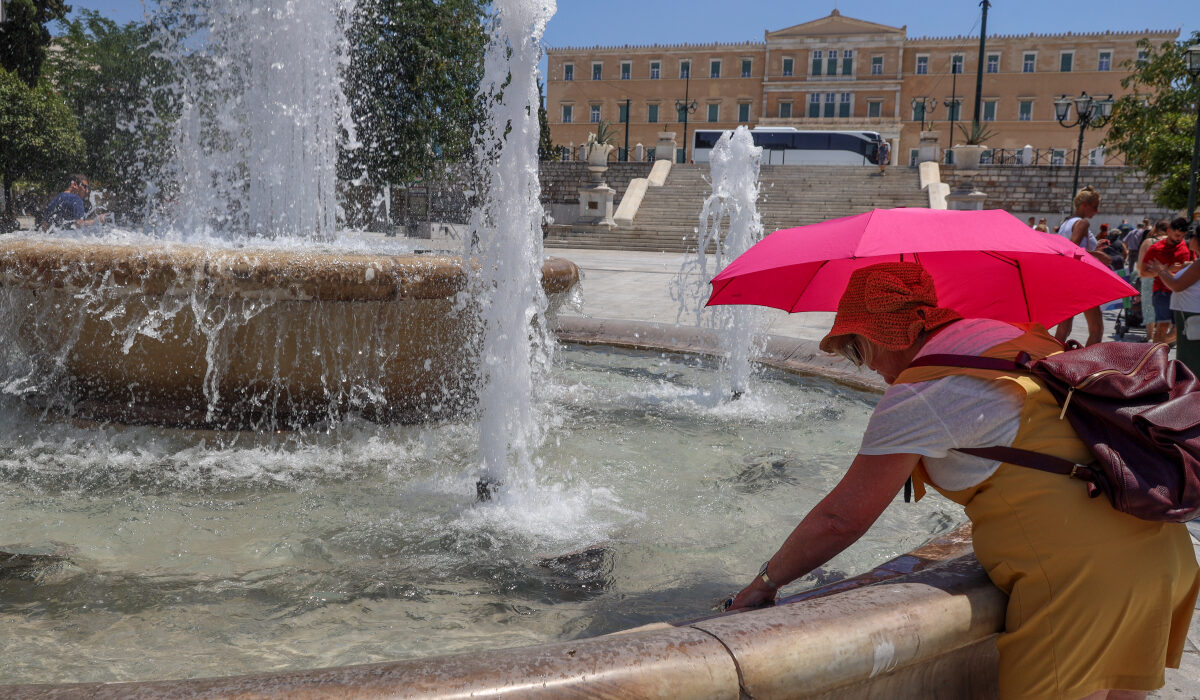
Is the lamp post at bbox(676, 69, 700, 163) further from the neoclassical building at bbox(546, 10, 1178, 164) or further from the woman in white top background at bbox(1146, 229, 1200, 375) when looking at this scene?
the woman in white top background at bbox(1146, 229, 1200, 375)

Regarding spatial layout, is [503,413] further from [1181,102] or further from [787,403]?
[1181,102]

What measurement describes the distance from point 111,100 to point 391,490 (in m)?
29.8

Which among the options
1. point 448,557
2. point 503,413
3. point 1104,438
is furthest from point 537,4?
point 1104,438

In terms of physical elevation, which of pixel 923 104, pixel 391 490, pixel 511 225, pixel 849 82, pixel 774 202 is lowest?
pixel 391 490

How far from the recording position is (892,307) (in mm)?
1823

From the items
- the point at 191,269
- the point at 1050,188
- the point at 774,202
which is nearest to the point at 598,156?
the point at 774,202

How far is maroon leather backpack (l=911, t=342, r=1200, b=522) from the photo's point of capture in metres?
1.50

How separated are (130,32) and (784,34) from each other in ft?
138

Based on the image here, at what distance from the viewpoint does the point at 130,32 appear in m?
27.2

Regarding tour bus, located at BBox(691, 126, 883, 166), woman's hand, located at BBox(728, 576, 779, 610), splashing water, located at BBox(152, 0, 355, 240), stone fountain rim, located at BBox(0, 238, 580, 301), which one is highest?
tour bus, located at BBox(691, 126, 883, 166)

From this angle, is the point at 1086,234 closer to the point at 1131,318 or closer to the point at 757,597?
the point at 1131,318

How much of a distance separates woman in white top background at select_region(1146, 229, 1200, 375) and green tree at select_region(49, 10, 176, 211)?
2505cm

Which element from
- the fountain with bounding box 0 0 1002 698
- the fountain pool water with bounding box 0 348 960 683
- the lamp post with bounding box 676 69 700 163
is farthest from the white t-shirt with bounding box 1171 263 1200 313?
the lamp post with bounding box 676 69 700 163

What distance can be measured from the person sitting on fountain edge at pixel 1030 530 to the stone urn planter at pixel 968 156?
3131 centimetres
